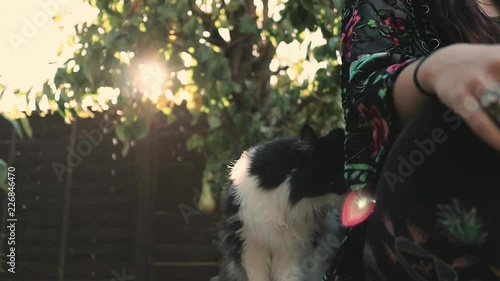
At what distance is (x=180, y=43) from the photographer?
2.32 metres

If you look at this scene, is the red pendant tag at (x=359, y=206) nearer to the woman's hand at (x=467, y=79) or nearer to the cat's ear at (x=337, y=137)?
the woman's hand at (x=467, y=79)

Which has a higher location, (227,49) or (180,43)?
(180,43)

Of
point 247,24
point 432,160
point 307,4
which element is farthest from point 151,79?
point 432,160

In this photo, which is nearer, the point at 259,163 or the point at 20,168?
the point at 259,163

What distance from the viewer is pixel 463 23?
65cm

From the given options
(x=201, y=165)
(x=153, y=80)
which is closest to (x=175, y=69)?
(x=153, y=80)

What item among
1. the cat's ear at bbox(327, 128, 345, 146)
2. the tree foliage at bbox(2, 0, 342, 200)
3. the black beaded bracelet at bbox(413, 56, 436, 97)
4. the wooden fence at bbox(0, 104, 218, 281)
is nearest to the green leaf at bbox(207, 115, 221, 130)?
the tree foliage at bbox(2, 0, 342, 200)

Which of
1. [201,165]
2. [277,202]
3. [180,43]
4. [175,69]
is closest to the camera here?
[277,202]

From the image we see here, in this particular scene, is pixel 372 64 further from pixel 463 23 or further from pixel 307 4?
pixel 307 4

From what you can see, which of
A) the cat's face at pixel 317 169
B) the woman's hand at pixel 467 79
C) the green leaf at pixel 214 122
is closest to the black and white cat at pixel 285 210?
the cat's face at pixel 317 169

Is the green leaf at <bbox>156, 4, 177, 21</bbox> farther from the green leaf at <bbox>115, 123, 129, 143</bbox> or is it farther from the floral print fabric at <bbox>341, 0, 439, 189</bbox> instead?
the floral print fabric at <bbox>341, 0, 439, 189</bbox>

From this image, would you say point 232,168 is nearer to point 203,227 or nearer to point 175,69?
point 175,69

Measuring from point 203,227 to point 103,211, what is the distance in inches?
24.5

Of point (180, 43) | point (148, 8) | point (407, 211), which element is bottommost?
point (180, 43)
